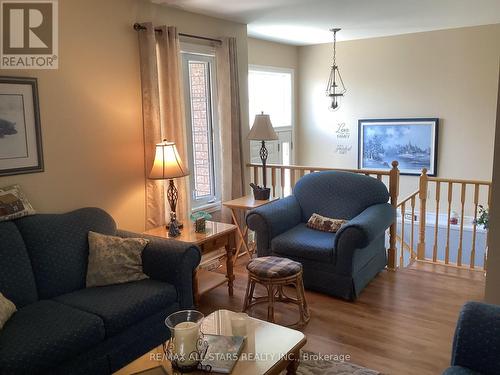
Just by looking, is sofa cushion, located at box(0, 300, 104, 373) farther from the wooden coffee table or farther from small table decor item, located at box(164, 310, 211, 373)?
small table decor item, located at box(164, 310, 211, 373)

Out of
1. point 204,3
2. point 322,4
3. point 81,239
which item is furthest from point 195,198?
point 322,4

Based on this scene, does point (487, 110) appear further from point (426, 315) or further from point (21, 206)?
point (21, 206)

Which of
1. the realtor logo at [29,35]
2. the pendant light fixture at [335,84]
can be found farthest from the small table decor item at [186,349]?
the pendant light fixture at [335,84]

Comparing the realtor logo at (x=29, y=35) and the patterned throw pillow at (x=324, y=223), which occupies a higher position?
the realtor logo at (x=29, y=35)

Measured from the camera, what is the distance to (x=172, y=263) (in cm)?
285

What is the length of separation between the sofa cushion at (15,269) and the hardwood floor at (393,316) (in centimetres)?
134

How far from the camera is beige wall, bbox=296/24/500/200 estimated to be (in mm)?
5473

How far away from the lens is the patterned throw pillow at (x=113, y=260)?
2842mm

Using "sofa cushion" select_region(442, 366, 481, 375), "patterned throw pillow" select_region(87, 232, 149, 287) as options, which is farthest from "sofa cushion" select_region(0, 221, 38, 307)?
"sofa cushion" select_region(442, 366, 481, 375)

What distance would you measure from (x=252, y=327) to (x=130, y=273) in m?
1.04

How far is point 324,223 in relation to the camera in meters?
3.91

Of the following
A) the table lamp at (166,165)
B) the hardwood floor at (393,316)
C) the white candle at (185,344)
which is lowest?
the hardwood floor at (393,316)

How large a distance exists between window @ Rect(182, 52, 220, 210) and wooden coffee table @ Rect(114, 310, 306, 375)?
7.15 feet

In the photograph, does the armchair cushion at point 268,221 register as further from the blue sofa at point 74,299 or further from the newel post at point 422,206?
the newel post at point 422,206
